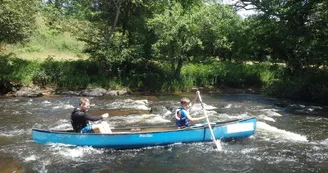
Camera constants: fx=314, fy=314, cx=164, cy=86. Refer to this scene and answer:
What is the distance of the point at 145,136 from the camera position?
28.4 ft

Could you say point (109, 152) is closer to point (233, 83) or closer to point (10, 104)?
point (10, 104)

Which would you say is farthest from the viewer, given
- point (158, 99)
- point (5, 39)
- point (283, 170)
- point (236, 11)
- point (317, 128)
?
point (236, 11)

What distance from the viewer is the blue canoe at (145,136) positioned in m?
8.47

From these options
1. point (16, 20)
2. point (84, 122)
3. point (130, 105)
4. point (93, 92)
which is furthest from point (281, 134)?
point (16, 20)

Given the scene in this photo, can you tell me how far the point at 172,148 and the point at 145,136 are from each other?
0.88 metres

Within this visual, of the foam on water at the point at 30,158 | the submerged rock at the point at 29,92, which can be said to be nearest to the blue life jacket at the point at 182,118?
the foam on water at the point at 30,158

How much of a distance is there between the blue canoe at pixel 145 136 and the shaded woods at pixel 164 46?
917 cm

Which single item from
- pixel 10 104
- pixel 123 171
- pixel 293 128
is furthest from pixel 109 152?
pixel 10 104

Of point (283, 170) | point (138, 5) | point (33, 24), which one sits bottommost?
point (283, 170)

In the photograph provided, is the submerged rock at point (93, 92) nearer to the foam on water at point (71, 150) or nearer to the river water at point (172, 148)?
the river water at point (172, 148)

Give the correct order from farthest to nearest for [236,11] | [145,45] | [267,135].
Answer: [236,11] → [145,45] → [267,135]

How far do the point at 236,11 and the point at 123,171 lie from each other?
27019 mm

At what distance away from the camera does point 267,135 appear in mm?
10180

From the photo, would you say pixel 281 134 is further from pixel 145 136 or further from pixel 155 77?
pixel 155 77
